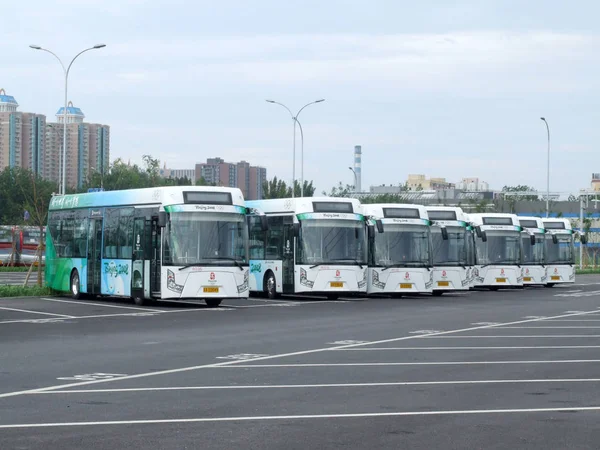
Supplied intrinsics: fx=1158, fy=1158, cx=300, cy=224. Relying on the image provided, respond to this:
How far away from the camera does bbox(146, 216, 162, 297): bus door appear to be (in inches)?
1177

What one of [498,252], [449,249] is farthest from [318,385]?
[498,252]

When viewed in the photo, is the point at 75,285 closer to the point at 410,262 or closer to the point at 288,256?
the point at 288,256

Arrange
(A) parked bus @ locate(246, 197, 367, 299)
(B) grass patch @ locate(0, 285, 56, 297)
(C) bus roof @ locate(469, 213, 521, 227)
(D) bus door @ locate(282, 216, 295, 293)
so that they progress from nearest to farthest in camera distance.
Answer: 1. (A) parked bus @ locate(246, 197, 367, 299)
2. (D) bus door @ locate(282, 216, 295, 293)
3. (B) grass patch @ locate(0, 285, 56, 297)
4. (C) bus roof @ locate(469, 213, 521, 227)

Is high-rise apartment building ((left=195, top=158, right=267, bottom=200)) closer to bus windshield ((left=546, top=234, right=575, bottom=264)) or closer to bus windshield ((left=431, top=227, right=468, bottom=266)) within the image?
bus windshield ((left=546, top=234, right=575, bottom=264))

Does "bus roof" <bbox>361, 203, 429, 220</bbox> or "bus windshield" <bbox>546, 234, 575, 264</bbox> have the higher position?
"bus roof" <bbox>361, 203, 429, 220</bbox>

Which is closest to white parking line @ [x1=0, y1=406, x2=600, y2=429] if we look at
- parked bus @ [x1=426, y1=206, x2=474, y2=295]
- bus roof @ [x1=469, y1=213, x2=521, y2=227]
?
parked bus @ [x1=426, y1=206, x2=474, y2=295]

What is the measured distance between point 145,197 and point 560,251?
78.7 feet

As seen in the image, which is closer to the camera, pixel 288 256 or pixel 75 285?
pixel 75 285

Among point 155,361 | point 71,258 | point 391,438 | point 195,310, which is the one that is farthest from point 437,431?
point 71,258

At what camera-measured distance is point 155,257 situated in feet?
98.4

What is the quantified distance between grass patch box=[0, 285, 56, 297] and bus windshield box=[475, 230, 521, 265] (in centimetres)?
1792

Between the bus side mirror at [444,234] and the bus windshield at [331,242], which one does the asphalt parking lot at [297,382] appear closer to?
the bus windshield at [331,242]

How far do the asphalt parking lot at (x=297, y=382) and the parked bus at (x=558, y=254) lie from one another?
22683mm

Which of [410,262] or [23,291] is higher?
[410,262]
